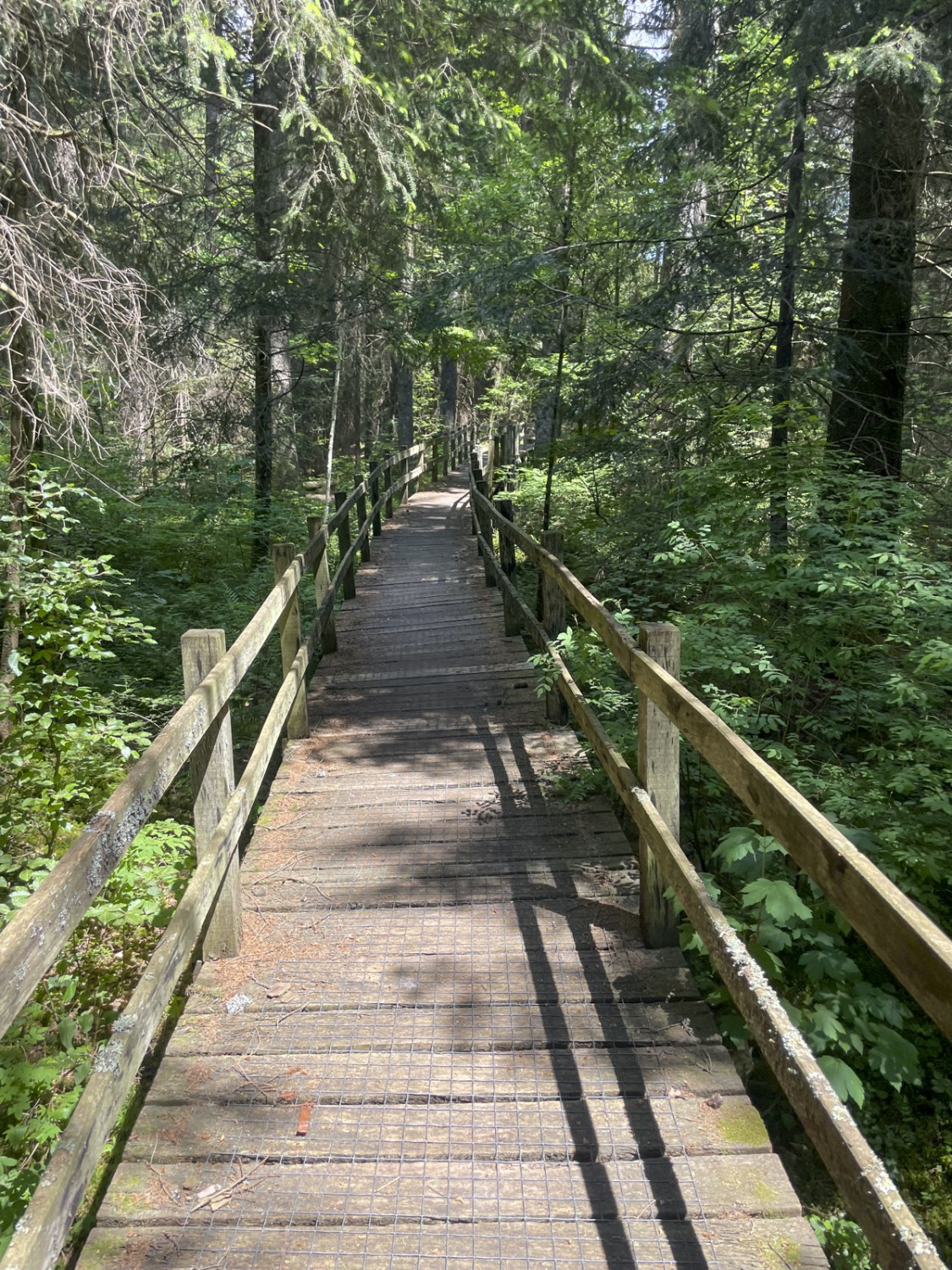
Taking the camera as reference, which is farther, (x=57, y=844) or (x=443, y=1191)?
(x=57, y=844)

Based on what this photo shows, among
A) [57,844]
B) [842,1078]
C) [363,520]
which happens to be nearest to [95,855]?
[842,1078]

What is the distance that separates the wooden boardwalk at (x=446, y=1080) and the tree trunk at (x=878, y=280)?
A: 4776 mm

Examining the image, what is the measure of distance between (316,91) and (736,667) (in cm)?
612

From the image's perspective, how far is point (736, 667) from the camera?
15.0 feet

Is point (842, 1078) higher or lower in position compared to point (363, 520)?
lower

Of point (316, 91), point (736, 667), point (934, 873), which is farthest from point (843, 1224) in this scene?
point (316, 91)

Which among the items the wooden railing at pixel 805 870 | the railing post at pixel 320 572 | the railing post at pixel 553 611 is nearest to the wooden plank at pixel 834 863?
the wooden railing at pixel 805 870

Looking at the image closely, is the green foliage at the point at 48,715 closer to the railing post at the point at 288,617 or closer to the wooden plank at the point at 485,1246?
the railing post at the point at 288,617

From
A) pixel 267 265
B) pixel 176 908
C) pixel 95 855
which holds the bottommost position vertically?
pixel 176 908

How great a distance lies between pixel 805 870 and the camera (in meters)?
1.92

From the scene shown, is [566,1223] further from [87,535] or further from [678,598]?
[87,535]

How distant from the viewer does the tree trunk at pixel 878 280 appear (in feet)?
22.8

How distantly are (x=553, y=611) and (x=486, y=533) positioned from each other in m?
5.71

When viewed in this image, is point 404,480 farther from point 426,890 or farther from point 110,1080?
point 110,1080
